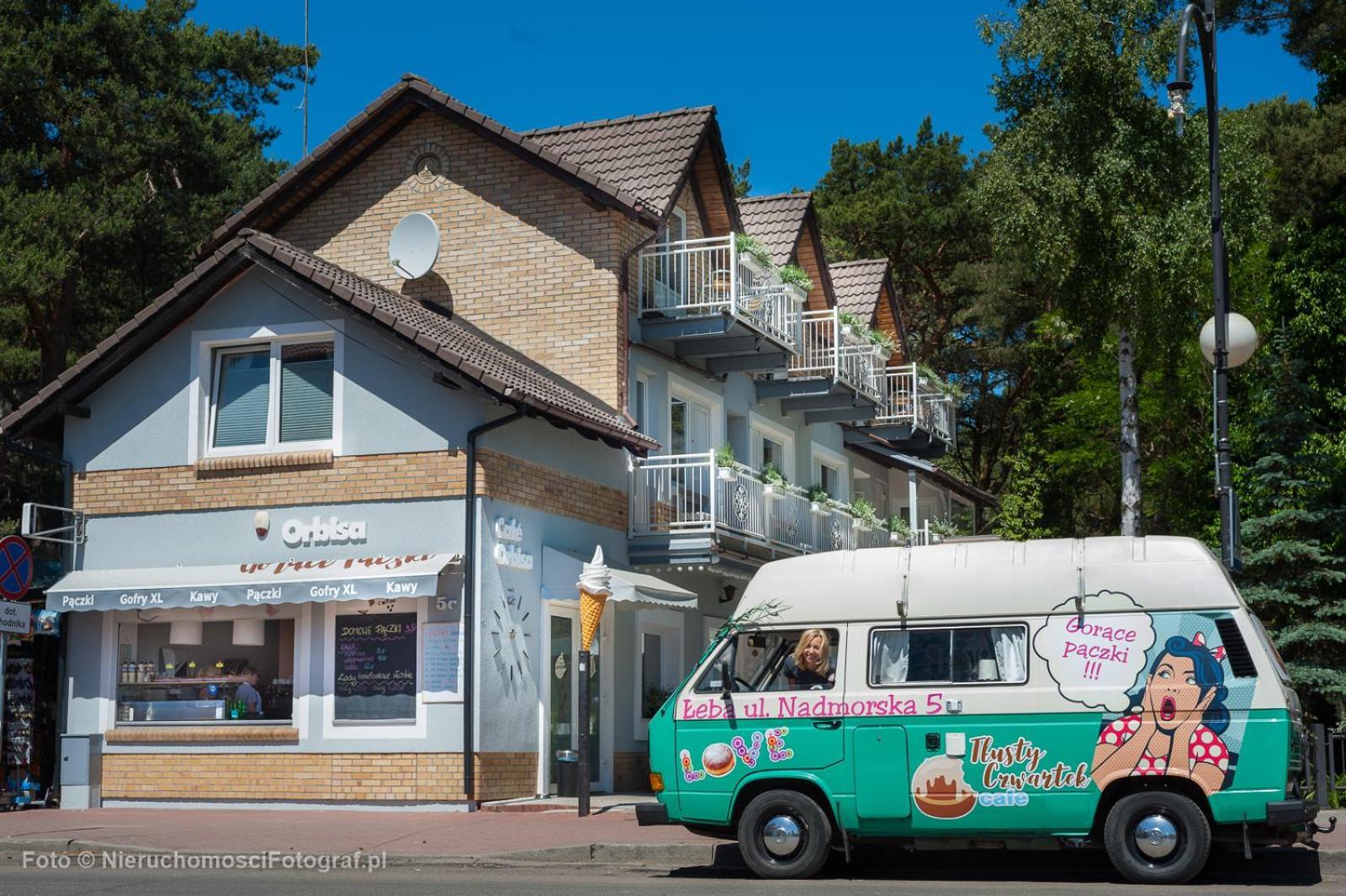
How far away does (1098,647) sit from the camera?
12211 millimetres

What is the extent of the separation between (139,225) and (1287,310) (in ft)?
76.4

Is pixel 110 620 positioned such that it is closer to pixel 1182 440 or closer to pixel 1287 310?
pixel 1287 310

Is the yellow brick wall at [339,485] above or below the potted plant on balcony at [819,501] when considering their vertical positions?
below

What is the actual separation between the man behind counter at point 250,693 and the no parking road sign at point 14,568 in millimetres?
3197

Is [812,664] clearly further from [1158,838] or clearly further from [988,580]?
[1158,838]

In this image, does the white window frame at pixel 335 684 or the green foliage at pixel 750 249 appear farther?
the green foliage at pixel 750 249

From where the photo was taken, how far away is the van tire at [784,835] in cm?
1255

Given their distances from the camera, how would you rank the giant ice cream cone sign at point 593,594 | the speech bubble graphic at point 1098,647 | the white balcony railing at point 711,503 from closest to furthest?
the speech bubble graphic at point 1098,647
the giant ice cream cone sign at point 593,594
the white balcony railing at point 711,503

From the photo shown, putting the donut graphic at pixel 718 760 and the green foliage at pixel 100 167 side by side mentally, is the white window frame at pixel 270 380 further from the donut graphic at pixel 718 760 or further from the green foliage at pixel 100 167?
the green foliage at pixel 100 167

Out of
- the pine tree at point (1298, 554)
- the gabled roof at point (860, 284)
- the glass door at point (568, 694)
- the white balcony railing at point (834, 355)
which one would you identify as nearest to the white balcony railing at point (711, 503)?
the glass door at point (568, 694)

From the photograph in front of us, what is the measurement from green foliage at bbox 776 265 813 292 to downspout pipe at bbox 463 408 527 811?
25.9ft

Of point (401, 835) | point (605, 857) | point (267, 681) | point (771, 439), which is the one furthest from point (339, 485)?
point (771, 439)

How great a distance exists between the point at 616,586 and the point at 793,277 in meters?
8.14

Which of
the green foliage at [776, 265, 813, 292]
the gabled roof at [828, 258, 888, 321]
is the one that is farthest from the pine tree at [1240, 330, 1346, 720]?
the gabled roof at [828, 258, 888, 321]
